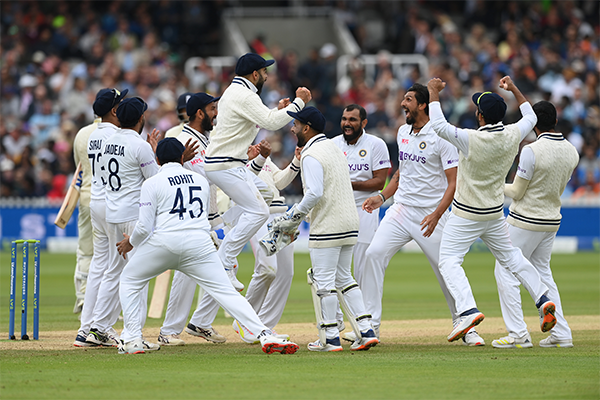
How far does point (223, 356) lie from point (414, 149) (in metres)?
3.08

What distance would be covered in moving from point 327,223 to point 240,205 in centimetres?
117

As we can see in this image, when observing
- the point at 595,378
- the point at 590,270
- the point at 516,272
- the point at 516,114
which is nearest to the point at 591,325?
the point at 516,272

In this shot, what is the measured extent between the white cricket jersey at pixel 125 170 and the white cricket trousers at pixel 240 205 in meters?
0.71

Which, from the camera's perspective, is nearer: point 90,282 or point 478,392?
point 478,392

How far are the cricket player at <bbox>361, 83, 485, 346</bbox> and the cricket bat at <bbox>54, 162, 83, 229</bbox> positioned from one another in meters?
3.81

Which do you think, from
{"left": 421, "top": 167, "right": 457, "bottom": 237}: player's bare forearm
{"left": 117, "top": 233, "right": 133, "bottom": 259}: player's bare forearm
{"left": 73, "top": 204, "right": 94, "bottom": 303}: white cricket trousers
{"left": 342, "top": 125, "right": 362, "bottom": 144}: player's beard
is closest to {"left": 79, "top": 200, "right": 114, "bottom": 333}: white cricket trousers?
{"left": 117, "top": 233, "right": 133, "bottom": 259}: player's bare forearm

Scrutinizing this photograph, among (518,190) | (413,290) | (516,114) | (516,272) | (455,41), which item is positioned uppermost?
(455,41)

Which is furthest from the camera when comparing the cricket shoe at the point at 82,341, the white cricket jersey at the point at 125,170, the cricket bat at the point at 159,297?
the cricket bat at the point at 159,297

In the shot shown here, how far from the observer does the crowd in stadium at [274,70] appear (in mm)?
24797

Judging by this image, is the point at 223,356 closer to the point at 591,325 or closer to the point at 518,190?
the point at 518,190

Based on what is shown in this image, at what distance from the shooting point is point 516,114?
24109 millimetres

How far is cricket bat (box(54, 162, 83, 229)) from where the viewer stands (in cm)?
1087

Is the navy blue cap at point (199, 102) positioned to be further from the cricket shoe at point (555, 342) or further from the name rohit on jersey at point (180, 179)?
the cricket shoe at point (555, 342)

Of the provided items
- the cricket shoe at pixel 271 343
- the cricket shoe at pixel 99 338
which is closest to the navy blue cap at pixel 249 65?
the cricket shoe at pixel 271 343
